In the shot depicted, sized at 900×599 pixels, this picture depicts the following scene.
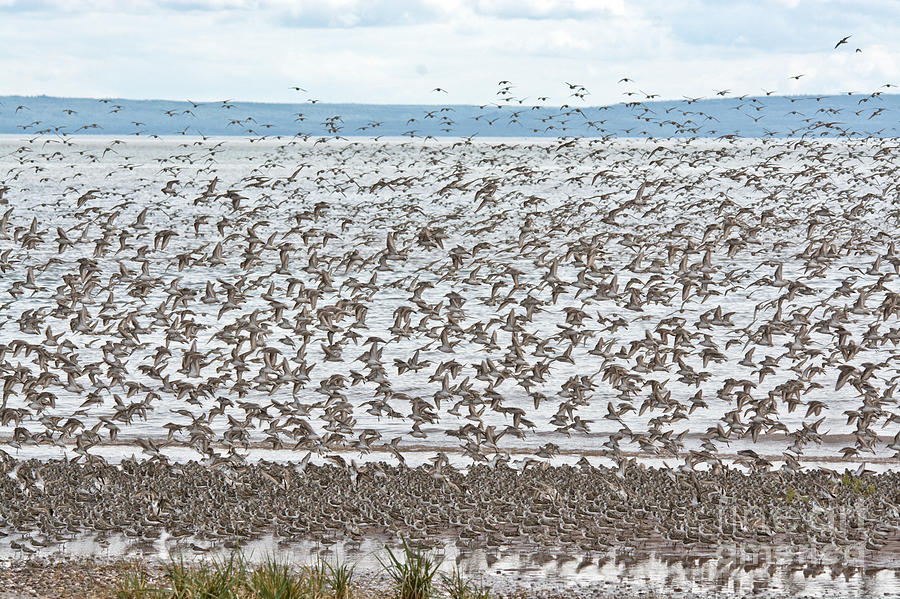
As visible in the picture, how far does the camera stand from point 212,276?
57.0m

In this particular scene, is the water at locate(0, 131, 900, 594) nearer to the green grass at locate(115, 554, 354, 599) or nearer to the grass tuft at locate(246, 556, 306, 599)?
the green grass at locate(115, 554, 354, 599)

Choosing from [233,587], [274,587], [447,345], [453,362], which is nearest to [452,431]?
[453,362]

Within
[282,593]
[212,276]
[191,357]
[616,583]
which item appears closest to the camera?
[282,593]

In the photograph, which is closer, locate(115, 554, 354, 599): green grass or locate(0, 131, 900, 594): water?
locate(115, 554, 354, 599): green grass

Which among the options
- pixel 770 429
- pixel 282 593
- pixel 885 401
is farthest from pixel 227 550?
pixel 885 401

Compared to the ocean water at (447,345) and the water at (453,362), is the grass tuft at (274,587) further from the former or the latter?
the ocean water at (447,345)

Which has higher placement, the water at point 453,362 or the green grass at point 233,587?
the green grass at point 233,587

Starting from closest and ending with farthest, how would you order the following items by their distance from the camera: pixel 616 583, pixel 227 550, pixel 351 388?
pixel 616 583, pixel 227 550, pixel 351 388

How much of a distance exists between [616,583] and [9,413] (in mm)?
14134

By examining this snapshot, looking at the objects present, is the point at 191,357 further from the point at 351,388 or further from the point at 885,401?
the point at 885,401

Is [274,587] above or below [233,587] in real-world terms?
above

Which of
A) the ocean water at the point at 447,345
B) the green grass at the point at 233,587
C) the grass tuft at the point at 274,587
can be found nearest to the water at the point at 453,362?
the ocean water at the point at 447,345

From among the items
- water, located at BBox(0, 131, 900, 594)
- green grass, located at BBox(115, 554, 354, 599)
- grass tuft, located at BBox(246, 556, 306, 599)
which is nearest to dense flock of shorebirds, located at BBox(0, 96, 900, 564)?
water, located at BBox(0, 131, 900, 594)

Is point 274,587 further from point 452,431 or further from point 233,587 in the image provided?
point 452,431
